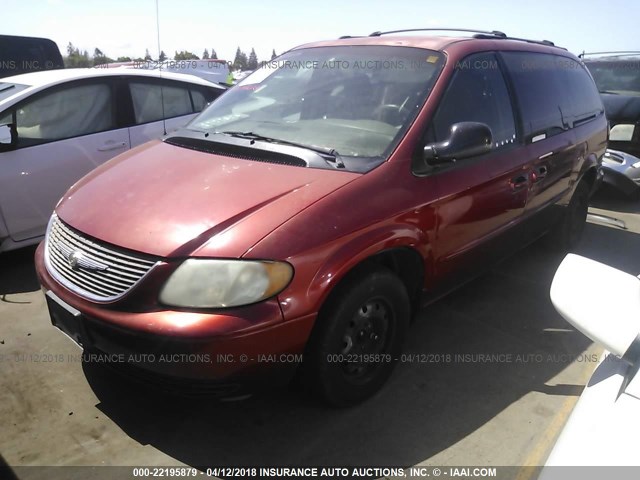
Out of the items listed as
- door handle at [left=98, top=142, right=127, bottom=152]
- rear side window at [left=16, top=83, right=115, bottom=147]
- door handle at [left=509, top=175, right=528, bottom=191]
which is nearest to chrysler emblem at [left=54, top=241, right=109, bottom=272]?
rear side window at [left=16, top=83, right=115, bottom=147]

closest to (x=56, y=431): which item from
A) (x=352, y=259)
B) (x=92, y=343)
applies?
(x=92, y=343)

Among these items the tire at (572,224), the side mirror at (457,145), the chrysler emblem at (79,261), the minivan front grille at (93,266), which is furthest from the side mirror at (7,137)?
the tire at (572,224)

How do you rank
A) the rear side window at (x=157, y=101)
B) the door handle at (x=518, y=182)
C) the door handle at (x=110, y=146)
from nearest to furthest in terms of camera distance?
1. the door handle at (x=518, y=182)
2. the door handle at (x=110, y=146)
3. the rear side window at (x=157, y=101)

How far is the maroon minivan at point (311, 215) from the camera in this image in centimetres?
210

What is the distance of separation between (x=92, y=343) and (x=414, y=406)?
5.20 feet

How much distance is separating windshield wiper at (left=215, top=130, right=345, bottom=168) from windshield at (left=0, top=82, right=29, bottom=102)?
2.33 meters

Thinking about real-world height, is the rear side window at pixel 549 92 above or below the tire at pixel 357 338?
above

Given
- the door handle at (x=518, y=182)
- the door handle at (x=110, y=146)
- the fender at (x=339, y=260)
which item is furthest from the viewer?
the door handle at (x=110, y=146)

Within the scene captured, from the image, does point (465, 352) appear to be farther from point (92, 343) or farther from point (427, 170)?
point (92, 343)

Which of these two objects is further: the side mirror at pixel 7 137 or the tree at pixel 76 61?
the tree at pixel 76 61

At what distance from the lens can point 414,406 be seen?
271 cm

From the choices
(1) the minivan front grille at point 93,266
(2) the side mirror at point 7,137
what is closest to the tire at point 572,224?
(1) the minivan front grille at point 93,266

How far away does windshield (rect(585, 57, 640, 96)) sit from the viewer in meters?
9.36

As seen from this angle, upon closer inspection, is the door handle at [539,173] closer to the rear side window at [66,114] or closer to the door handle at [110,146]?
the door handle at [110,146]
